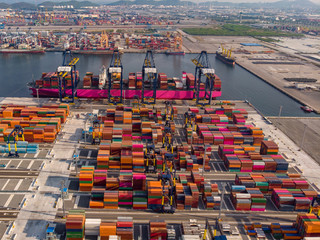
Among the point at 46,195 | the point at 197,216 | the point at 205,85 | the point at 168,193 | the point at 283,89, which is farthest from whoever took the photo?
the point at 283,89

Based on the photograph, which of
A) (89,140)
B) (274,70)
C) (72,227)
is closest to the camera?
(72,227)

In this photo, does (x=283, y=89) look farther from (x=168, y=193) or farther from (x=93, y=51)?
(x=93, y=51)

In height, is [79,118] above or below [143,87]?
below

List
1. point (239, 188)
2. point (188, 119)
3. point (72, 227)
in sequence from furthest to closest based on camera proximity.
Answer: point (188, 119), point (239, 188), point (72, 227)

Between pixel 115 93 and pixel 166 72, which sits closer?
pixel 115 93

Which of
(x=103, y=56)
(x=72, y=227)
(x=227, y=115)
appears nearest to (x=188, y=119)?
(x=227, y=115)

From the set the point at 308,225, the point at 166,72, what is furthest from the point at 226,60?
the point at 308,225

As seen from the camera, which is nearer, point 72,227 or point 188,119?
point 72,227

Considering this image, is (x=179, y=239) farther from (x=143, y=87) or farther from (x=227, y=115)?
(x=143, y=87)
